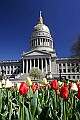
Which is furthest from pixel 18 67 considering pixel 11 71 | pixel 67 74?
pixel 67 74

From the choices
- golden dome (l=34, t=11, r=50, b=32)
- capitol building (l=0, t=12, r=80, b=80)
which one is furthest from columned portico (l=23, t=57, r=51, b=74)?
golden dome (l=34, t=11, r=50, b=32)

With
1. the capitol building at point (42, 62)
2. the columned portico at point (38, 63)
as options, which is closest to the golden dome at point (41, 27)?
the capitol building at point (42, 62)

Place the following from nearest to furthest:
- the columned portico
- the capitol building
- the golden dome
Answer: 1. the columned portico
2. the capitol building
3. the golden dome

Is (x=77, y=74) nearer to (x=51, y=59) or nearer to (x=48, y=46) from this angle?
(x=51, y=59)

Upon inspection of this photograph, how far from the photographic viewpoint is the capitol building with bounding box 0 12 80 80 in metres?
79.9

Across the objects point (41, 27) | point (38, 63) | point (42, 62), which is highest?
point (41, 27)

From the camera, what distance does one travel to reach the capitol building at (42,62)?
79875mm

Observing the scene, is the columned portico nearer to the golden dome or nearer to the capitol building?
the capitol building

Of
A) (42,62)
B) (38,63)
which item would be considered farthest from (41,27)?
Result: (38,63)

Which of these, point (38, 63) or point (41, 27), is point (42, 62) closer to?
point (38, 63)

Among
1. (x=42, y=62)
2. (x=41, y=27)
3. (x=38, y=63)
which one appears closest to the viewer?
(x=42, y=62)

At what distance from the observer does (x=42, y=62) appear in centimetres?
8019

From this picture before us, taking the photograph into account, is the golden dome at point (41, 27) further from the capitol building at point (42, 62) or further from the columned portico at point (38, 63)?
the columned portico at point (38, 63)

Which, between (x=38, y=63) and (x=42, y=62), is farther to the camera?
(x=38, y=63)
